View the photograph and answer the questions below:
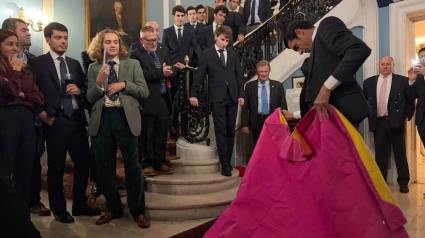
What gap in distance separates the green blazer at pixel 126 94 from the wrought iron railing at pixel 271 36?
261cm

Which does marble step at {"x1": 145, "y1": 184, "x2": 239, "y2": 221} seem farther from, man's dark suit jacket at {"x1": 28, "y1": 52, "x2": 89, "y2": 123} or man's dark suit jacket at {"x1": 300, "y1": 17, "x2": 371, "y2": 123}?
man's dark suit jacket at {"x1": 300, "y1": 17, "x2": 371, "y2": 123}

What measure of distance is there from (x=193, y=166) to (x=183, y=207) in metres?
0.83

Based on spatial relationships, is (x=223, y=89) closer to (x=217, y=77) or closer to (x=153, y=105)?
(x=217, y=77)

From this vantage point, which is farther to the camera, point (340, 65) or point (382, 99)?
point (382, 99)

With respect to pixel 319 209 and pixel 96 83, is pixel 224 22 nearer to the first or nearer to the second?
pixel 96 83

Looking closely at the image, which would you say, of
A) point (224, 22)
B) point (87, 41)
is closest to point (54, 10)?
point (87, 41)

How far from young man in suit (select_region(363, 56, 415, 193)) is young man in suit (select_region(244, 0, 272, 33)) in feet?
7.11

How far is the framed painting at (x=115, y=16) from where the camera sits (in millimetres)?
7301

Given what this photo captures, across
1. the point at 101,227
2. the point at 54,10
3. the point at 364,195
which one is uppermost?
the point at 54,10

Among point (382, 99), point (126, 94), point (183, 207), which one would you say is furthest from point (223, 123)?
point (382, 99)

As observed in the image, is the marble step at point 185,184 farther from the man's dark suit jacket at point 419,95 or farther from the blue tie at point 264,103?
the man's dark suit jacket at point 419,95

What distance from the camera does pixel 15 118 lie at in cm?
265

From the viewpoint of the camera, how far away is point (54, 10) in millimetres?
6684

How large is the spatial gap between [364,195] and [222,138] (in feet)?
7.09
